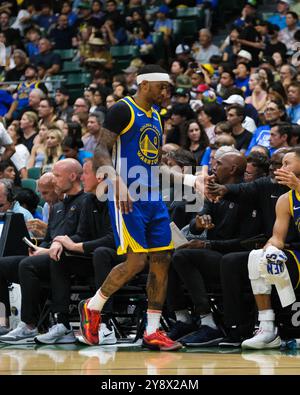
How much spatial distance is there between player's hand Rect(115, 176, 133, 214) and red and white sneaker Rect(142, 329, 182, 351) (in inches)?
39.5

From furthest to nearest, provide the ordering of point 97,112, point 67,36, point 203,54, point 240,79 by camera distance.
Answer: point 67,36 < point 203,54 < point 240,79 < point 97,112

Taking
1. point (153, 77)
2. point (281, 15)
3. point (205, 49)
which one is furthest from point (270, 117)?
point (205, 49)

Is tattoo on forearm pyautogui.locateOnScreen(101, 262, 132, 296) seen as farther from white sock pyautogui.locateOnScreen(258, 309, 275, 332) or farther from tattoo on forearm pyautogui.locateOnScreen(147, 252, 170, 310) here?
white sock pyautogui.locateOnScreen(258, 309, 275, 332)

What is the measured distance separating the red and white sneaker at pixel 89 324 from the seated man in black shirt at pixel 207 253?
69 cm

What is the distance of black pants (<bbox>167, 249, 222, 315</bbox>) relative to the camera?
806 centimetres

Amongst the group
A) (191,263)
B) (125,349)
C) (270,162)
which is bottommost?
(125,349)

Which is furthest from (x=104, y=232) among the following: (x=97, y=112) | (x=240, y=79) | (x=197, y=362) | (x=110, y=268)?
(x=240, y=79)

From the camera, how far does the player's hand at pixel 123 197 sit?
748 centimetres

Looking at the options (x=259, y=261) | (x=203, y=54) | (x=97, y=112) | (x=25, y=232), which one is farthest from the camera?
(x=203, y=54)

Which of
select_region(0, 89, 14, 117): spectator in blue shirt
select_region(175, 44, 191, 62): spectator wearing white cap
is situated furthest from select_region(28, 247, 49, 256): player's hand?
select_region(0, 89, 14, 117): spectator in blue shirt

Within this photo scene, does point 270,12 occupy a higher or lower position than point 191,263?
higher

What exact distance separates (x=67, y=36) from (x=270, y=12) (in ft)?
16.0

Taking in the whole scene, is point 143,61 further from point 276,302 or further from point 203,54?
point 276,302

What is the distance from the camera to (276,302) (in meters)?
7.79
